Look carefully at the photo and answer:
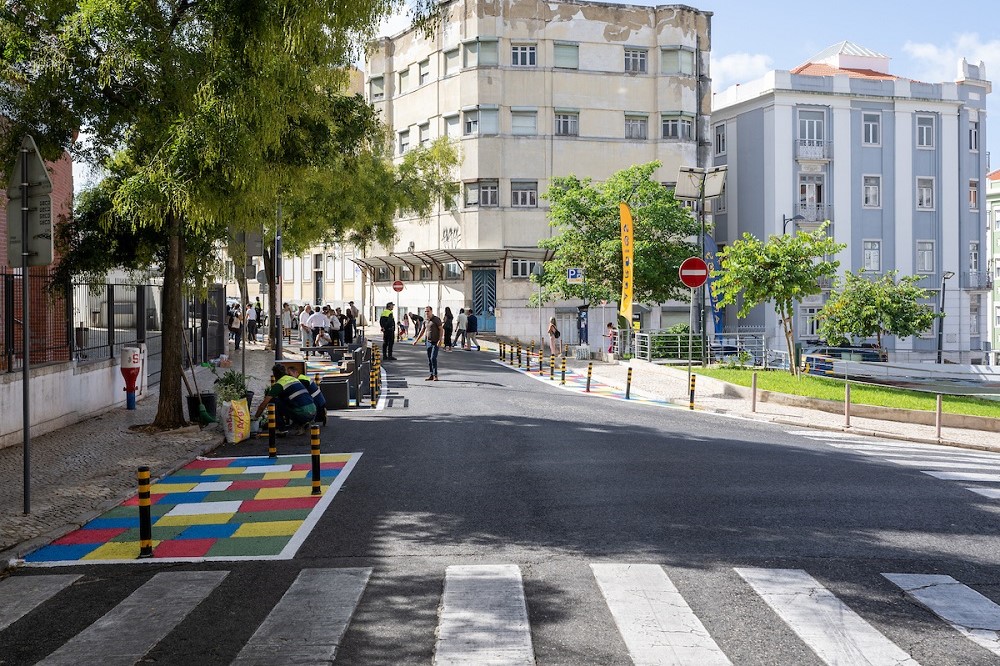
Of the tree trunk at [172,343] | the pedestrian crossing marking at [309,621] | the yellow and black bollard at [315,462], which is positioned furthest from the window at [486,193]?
the pedestrian crossing marking at [309,621]

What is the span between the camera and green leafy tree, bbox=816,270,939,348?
40.7 meters

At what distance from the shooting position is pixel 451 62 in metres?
48.8

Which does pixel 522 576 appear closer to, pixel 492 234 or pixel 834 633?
pixel 834 633

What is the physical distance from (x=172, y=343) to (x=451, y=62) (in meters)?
35.7

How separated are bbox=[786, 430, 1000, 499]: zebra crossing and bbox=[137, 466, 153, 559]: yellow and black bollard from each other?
905cm

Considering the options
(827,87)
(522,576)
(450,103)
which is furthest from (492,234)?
(522,576)

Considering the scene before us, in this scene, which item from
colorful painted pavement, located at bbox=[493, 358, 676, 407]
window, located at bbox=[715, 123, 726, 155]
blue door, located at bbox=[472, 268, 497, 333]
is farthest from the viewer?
window, located at bbox=[715, 123, 726, 155]

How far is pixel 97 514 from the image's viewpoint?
1009 cm

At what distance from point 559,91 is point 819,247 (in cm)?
2606

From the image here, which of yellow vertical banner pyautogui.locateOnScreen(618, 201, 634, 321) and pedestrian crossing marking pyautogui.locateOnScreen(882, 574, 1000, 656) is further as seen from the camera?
yellow vertical banner pyautogui.locateOnScreen(618, 201, 634, 321)

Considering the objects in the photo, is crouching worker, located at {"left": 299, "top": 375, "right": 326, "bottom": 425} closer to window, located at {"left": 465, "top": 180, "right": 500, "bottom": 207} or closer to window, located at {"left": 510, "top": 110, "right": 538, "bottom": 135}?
window, located at {"left": 465, "top": 180, "right": 500, "bottom": 207}

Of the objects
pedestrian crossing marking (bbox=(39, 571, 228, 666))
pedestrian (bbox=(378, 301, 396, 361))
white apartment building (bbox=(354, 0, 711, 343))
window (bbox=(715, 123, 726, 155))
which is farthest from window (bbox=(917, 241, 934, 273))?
pedestrian crossing marking (bbox=(39, 571, 228, 666))

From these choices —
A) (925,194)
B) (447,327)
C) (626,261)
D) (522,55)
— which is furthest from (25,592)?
(925,194)

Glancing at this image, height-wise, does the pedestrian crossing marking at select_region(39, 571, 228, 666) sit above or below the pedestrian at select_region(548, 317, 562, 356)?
below
